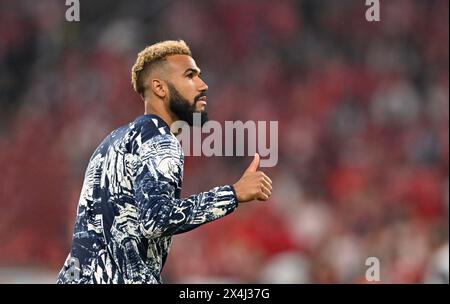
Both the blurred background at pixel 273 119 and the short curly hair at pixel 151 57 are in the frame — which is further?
the blurred background at pixel 273 119

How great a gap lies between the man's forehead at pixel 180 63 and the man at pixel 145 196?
0.06 feet

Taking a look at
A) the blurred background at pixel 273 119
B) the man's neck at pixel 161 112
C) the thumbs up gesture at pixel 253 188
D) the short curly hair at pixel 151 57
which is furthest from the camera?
the blurred background at pixel 273 119

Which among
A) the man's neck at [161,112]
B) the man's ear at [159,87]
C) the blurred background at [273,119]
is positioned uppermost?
the blurred background at [273,119]

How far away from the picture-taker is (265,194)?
374 cm

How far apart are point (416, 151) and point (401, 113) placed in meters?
0.71

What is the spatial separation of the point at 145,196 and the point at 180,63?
2.28 feet

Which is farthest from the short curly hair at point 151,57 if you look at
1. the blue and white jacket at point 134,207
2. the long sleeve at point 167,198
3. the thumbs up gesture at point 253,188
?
the thumbs up gesture at point 253,188

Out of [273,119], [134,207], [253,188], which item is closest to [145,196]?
[134,207]

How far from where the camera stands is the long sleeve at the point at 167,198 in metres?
3.61

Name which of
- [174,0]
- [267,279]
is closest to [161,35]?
[174,0]

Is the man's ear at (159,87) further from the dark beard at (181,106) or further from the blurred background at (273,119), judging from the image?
the blurred background at (273,119)

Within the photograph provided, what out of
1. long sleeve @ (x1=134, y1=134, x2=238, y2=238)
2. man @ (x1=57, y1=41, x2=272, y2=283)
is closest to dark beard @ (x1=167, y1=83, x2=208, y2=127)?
man @ (x1=57, y1=41, x2=272, y2=283)

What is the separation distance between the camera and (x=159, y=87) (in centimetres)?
403
